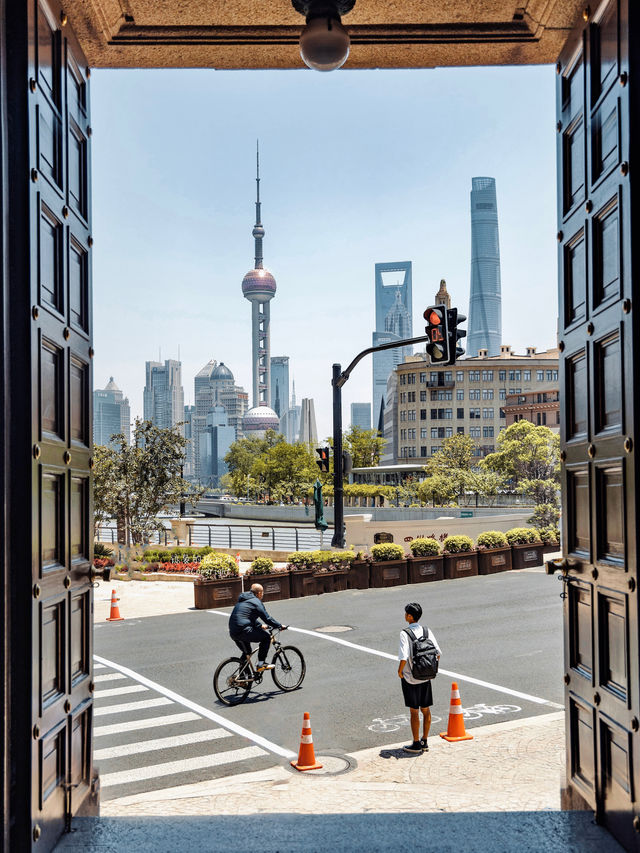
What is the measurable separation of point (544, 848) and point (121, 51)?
18.5ft

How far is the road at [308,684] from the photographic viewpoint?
1033 centimetres

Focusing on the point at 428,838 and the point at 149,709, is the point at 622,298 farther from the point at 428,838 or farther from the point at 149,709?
the point at 149,709

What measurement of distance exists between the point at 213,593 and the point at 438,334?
9.93 meters

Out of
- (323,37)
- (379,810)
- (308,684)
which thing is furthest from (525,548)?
(323,37)

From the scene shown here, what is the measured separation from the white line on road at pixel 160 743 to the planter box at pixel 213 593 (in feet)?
36.2

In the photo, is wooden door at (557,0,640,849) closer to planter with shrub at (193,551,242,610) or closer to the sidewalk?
the sidewalk

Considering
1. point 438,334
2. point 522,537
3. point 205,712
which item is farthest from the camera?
point 522,537

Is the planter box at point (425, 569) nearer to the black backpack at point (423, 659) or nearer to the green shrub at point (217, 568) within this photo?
the green shrub at point (217, 568)

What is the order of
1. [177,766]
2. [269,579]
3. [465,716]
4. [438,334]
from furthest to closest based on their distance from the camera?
[269,579] → [438,334] → [465,716] → [177,766]

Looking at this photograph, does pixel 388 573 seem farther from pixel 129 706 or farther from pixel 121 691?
pixel 129 706

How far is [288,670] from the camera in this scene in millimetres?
13234

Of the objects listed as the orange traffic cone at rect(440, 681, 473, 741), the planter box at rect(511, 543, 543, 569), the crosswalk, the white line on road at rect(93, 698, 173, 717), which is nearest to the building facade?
the planter box at rect(511, 543, 543, 569)

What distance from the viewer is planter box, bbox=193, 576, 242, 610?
22172 millimetres

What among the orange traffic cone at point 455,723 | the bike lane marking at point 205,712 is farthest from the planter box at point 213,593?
the orange traffic cone at point 455,723
